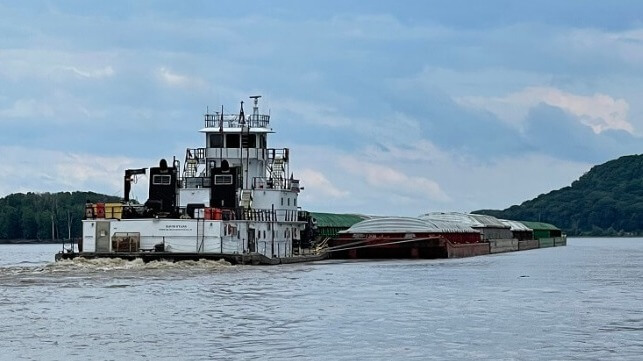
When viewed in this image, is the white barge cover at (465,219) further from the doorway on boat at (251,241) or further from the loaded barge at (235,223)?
the doorway on boat at (251,241)

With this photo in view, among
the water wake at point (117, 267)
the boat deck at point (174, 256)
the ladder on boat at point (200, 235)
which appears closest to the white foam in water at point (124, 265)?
the water wake at point (117, 267)

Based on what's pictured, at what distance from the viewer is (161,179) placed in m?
67.9

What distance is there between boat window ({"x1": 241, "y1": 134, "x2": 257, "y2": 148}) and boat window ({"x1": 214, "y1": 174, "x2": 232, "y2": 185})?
7.29m

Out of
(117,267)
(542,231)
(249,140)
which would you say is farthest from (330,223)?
(542,231)

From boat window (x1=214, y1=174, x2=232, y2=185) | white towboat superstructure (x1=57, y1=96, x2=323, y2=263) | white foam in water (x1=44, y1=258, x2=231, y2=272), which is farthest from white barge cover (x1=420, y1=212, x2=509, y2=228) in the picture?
white foam in water (x1=44, y1=258, x2=231, y2=272)

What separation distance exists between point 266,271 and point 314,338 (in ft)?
93.0

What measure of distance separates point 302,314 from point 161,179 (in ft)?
100

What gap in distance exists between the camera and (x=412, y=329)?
34438 mm

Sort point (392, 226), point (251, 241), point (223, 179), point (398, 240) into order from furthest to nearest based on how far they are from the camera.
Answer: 1. point (392, 226)
2. point (398, 240)
3. point (223, 179)
4. point (251, 241)

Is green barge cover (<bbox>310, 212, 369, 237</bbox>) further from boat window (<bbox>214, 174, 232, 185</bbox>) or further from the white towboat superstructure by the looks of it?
boat window (<bbox>214, 174, 232, 185</bbox>)

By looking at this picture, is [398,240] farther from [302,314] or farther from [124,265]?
[302,314]

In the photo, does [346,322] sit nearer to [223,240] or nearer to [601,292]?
[601,292]

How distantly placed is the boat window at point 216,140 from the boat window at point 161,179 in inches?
299

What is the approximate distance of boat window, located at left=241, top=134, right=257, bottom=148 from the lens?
7494 cm
